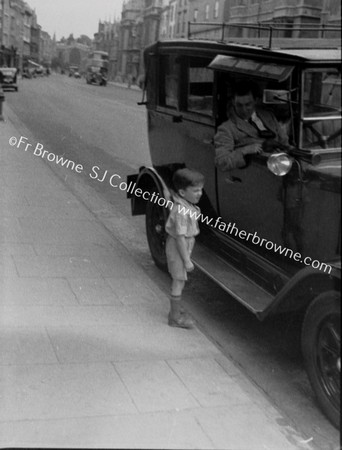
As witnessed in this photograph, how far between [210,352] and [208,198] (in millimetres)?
1158

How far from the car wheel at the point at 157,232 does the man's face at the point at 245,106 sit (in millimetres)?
1627

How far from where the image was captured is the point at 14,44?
6.45m

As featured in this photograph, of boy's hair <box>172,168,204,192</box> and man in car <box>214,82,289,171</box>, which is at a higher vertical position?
man in car <box>214,82,289,171</box>

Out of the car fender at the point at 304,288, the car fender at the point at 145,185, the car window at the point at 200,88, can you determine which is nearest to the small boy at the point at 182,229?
the car window at the point at 200,88

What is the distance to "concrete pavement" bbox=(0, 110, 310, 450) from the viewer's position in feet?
9.74

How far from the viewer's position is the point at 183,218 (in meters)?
4.04

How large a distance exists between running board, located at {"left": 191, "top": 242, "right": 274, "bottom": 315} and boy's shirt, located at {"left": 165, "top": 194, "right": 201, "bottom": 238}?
375mm

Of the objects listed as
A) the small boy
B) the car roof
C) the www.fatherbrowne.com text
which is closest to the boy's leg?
the small boy

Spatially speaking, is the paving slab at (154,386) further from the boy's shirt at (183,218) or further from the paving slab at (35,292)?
the paving slab at (35,292)

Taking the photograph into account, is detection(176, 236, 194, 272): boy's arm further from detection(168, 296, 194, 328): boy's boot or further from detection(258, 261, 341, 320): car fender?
detection(258, 261, 341, 320): car fender

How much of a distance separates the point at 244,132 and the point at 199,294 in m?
1.74

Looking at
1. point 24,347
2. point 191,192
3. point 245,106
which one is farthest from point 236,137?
→ point 24,347

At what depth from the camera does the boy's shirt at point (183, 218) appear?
403 cm

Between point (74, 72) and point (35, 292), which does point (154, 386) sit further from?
point (74, 72)
